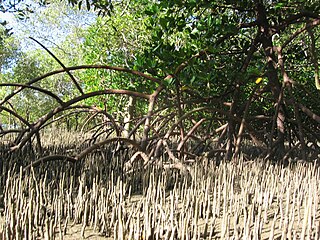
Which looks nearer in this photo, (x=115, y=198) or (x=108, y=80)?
(x=115, y=198)

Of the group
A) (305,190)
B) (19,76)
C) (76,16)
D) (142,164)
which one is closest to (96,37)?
(142,164)

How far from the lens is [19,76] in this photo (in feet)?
49.3

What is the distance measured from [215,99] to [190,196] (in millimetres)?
2022

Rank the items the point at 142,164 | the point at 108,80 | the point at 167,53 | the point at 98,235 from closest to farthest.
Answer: the point at 98,235 → the point at 167,53 → the point at 142,164 → the point at 108,80

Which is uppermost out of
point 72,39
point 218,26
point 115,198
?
point 72,39

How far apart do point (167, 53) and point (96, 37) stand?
4971mm

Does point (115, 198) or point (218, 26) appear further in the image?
point (218, 26)

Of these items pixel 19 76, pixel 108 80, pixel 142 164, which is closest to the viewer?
pixel 142 164

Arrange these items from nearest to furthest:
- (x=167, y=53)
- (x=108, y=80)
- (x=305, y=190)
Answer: (x=305, y=190) < (x=167, y=53) < (x=108, y=80)

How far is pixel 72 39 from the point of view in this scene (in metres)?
16.4

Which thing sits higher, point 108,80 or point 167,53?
point 108,80

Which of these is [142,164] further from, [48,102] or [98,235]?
[48,102]

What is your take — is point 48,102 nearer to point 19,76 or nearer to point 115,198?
point 19,76

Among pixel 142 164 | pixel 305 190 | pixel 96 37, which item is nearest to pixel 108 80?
pixel 96 37
